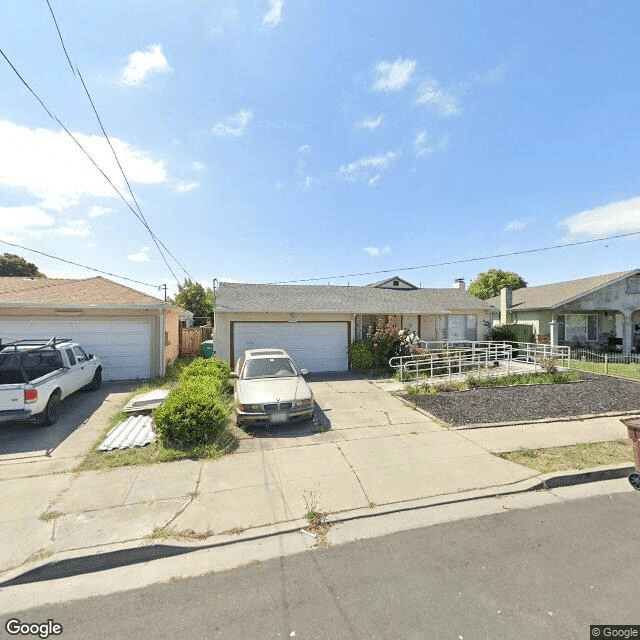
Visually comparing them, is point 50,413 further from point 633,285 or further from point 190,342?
point 633,285

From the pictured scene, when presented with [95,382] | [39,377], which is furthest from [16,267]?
[39,377]

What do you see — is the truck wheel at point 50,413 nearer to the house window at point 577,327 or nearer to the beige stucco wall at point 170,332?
the beige stucco wall at point 170,332

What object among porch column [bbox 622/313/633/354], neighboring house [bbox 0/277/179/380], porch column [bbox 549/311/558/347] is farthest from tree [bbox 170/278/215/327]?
porch column [bbox 622/313/633/354]

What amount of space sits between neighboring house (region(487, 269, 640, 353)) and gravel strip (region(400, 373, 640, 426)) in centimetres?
878

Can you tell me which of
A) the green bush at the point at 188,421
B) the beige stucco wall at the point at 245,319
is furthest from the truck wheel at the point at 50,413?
the beige stucco wall at the point at 245,319

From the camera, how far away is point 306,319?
43.8 feet

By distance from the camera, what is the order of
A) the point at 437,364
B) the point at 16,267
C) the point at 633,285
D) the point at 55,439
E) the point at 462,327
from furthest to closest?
the point at 16,267 < the point at 462,327 < the point at 633,285 < the point at 437,364 < the point at 55,439

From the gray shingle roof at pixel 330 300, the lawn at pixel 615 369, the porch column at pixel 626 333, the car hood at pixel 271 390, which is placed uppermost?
the gray shingle roof at pixel 330 300

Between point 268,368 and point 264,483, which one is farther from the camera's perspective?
point 268,368

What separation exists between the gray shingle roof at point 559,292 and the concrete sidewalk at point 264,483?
46.3 feet

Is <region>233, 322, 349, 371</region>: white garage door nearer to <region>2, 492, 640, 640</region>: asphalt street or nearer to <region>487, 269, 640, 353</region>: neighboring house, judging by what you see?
<region>2, 492, 640, 640</region>: asphalt street

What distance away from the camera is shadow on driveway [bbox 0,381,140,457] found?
5785mm

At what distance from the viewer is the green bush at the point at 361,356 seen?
13133mm

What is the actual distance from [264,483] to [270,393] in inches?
94.9
